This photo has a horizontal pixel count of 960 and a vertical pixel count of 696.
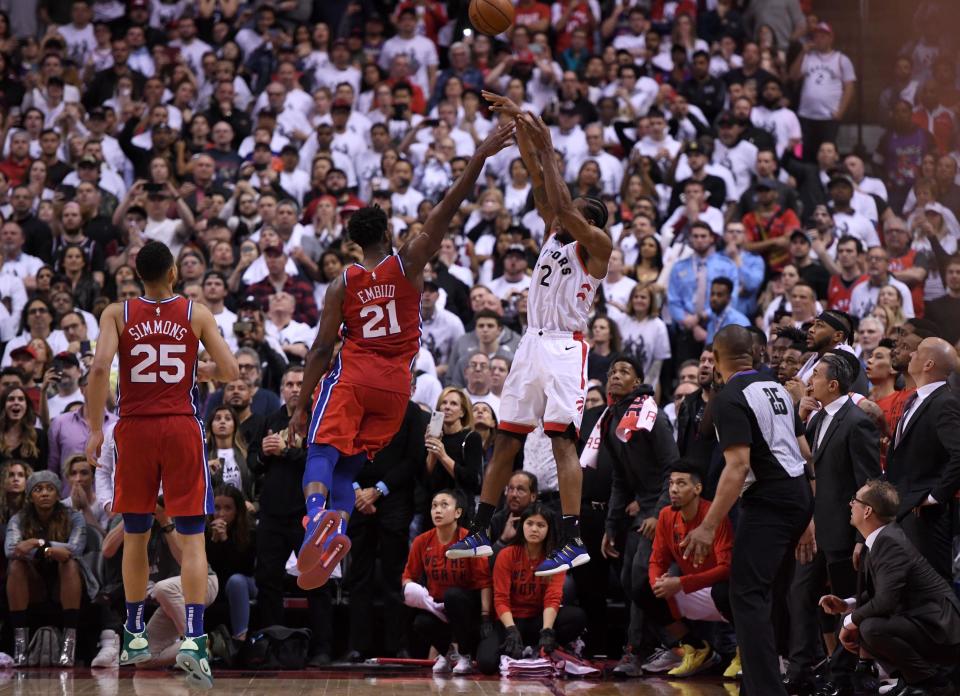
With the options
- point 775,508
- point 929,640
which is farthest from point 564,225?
point 929,640

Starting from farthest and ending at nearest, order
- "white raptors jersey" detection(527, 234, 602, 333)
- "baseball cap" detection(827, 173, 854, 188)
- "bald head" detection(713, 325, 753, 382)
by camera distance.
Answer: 1. "baseball cap" detection(827, 173, 854, 188)
2. "white raptors jersey" detection(527, 234, 602, 333)
3. "bald head" detection(713, 325, 753, 382)

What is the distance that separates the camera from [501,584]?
10688mm

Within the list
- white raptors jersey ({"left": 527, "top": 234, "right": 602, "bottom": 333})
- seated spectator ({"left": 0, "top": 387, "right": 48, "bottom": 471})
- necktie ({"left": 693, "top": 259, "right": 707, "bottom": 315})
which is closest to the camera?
white raptors jersey ({"left": 527, "top": 234, "right": 602, "bottom": 333})

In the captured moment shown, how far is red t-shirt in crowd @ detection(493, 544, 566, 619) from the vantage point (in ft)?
35.0

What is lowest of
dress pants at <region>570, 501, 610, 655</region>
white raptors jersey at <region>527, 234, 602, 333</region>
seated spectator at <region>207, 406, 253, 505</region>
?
dress pants at <region>570, 501, 610, 655</region>

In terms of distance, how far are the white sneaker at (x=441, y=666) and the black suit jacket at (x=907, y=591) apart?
3457mm

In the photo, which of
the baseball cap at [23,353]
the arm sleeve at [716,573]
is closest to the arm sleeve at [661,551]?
the arm sleeve at [716,573]

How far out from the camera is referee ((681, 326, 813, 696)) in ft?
26.2

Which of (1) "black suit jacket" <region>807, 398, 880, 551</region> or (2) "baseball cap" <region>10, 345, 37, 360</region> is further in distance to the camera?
(2) "baseball cap" <region>10, 345, 37, 360</region>

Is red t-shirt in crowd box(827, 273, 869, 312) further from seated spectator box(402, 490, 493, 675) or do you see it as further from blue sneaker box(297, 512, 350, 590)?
blue sneaker box(297, 512, 350, 590)

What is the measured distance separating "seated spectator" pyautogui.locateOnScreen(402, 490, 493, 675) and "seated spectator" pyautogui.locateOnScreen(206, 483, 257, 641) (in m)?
1.40

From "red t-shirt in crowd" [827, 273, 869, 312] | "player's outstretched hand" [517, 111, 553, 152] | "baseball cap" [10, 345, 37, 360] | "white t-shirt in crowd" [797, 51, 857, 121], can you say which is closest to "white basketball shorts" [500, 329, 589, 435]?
"player's outstretched hand" [517, 111, 553, 152]

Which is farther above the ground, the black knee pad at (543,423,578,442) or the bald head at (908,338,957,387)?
the bald head at (908,338,957,387)

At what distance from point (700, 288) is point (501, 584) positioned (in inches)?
190
